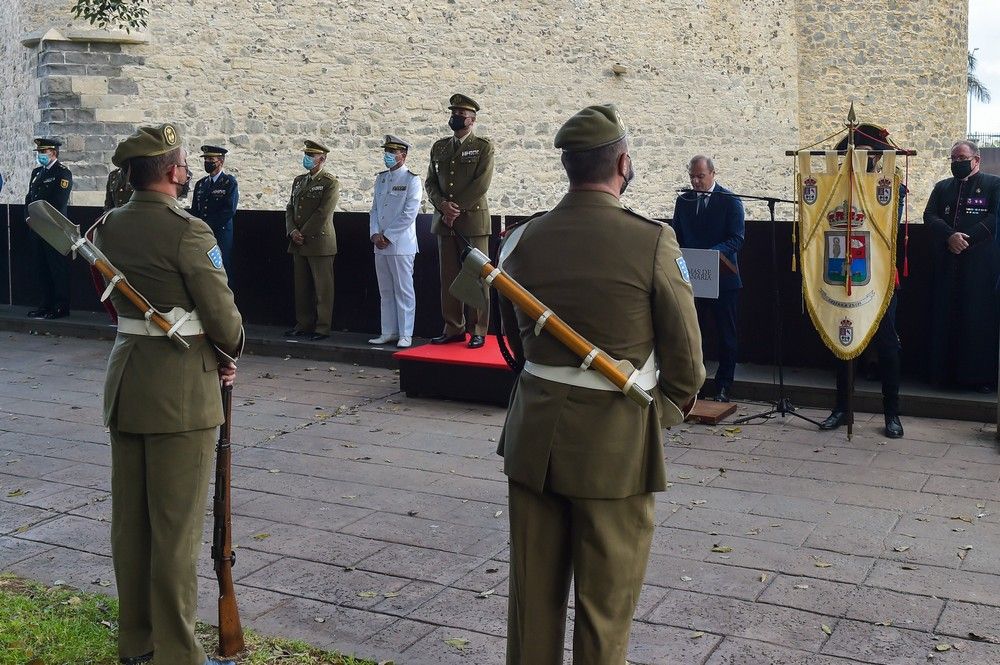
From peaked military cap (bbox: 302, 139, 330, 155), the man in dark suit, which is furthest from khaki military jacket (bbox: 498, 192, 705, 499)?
peaked military cap (bbox: 302, 139, 330, 155)

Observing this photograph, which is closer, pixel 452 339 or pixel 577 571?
pixel 577 571

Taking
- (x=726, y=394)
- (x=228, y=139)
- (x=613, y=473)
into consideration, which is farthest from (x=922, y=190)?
(x=613, y=473)

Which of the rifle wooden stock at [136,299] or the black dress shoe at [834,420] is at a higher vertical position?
the rifle wooden stock at [136,299]

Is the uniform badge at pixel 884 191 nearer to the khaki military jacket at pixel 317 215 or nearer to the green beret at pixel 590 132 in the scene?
the green beret at pixel 590 132

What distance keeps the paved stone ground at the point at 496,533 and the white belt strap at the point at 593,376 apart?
4.15ft

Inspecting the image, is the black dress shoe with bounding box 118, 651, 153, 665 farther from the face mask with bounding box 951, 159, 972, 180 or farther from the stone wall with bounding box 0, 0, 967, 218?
the stone wall with bounding box 0, 0, 967, 218

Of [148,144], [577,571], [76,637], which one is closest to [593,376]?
[577,571]

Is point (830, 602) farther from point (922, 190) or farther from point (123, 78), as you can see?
point (922, 190)

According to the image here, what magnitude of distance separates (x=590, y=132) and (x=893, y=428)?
476cm

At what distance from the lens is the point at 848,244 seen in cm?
707

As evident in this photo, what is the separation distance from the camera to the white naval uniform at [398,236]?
995 centimetres

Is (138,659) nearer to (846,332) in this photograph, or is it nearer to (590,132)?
(590,132)

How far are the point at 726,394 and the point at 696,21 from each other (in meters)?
→ 15.5

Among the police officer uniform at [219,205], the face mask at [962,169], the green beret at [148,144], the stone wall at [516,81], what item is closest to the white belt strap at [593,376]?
the green beret at [148,144]
